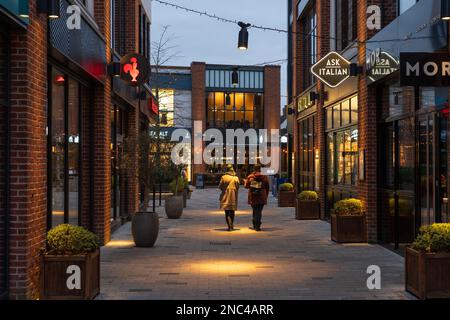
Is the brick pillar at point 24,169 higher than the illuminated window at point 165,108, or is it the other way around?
the illuminated window at point 165,108

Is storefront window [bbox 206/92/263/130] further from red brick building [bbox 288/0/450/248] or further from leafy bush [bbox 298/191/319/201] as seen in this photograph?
leafy bush [bbox 298/191/319/201]

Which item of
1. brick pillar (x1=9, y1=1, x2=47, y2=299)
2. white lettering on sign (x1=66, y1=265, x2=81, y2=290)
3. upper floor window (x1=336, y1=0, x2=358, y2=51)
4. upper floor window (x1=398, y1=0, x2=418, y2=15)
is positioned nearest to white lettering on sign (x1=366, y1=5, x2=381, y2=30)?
→ upper floor window (x1=398, y1=0, x2=418, y2=15)

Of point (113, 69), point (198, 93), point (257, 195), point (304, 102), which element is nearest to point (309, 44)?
point (304, 102)

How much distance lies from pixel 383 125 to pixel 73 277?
8.85 m

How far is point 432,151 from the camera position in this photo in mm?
11273

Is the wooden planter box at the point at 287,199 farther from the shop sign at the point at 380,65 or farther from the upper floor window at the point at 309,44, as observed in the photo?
the shop sign at the point at 380,65

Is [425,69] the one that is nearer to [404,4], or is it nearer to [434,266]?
[434,266]

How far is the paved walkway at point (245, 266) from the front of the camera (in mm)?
9102

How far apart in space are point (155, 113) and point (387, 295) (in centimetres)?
1928

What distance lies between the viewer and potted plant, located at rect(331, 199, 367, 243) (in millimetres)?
14742

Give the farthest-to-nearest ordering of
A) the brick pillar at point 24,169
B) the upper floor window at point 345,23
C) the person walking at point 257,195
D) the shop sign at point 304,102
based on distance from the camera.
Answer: the shop sign at point 304,102 < the person walking at point 257,195 < the upper floor window at point 345,23 < the brick pillar at point 24,169

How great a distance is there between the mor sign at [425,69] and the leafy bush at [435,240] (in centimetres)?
240

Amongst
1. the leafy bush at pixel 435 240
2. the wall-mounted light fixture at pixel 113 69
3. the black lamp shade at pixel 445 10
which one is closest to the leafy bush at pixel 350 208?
the wall-mounted light fixture at pixel 113 69

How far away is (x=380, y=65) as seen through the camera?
43.9 ft
